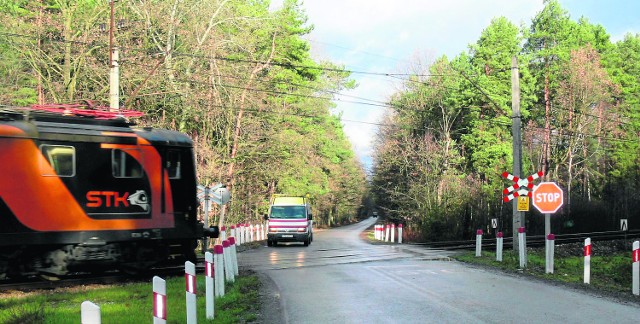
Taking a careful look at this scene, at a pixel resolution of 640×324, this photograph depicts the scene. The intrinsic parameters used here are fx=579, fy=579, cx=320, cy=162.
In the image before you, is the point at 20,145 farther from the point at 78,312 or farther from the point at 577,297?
the point at 577,297

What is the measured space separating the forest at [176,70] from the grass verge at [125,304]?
35.7ft

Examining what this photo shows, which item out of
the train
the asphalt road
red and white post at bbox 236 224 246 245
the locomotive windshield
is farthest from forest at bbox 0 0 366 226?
the asphalt road

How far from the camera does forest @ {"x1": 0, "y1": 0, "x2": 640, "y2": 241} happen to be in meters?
26.6

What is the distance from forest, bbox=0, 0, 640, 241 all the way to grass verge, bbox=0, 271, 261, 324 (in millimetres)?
11373

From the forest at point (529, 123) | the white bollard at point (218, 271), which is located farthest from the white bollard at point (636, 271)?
the forest at point (529, 123)

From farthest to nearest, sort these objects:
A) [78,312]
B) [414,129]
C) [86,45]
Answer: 1. [414,129]
2. [86,45]
3. [78,312]

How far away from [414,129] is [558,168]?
1321cm

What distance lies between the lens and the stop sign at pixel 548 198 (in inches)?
648

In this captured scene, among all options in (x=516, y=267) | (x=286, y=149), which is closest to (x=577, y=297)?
(x=516, y=267)

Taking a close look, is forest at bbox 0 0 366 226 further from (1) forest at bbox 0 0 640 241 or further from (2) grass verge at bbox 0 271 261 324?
(2) grass verge at bbox 0 271 261 324

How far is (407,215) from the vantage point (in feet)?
148

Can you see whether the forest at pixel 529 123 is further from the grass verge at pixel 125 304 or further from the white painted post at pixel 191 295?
the white painted post at pixel 191 295

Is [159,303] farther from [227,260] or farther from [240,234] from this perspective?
[240,234]

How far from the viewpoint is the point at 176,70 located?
28.1 m
